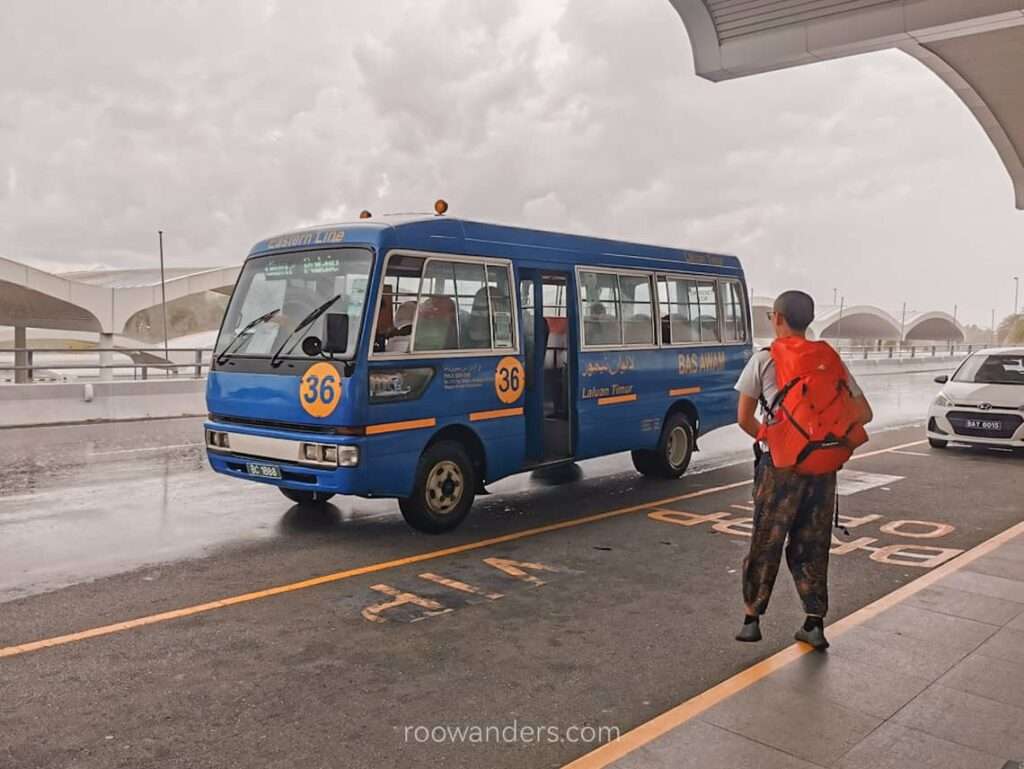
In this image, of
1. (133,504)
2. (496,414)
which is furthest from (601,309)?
(133,504)

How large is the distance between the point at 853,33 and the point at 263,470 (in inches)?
346

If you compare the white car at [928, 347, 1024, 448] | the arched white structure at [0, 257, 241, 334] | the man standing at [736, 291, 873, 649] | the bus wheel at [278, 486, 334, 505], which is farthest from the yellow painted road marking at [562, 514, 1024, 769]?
the arched white structure at [0, 257, 241, 334]

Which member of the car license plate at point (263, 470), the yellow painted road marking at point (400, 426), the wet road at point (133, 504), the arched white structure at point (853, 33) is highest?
the arched white structure at point (853, 33)

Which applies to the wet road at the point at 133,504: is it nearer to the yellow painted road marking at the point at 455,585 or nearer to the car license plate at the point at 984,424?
the yellow painted road marking at the point at 455,585

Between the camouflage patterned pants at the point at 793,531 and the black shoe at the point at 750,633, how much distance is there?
A: 0.40ft

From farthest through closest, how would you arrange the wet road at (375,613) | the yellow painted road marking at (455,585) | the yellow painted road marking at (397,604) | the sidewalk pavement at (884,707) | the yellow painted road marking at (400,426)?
the yellow painted road marking at (400,426)
the yellow painted road marking at (455,585)
the yellow painted road marking at (397,604)
the wet road at (375,613)
the sidewalk pavement at (884,707)

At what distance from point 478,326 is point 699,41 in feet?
20.7

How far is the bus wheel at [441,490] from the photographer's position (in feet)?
24.6

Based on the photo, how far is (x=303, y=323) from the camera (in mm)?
7371

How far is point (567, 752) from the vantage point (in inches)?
147

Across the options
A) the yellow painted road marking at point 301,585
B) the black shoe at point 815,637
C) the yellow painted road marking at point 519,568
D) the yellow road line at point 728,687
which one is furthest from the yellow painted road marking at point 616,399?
the black shoe at point 815,637

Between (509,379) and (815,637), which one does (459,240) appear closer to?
(509,379)

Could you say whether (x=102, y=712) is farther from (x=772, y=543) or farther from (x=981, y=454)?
(x=981, y=454)

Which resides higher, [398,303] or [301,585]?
[398,303]
